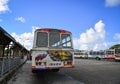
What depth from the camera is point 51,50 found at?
15.3 m

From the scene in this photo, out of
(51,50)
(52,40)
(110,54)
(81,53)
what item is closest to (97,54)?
(110,54)

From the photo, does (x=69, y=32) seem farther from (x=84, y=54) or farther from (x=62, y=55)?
(x=84, y=54)

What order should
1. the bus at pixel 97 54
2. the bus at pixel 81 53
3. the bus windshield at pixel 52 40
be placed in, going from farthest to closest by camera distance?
the bus at pixel 81 53, the bus at pixel 97 54, the bus windshield at pixel 52 40

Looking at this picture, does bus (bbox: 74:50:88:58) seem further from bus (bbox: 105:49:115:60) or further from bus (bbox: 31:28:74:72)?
bus (bbox: 31:28:74:72)

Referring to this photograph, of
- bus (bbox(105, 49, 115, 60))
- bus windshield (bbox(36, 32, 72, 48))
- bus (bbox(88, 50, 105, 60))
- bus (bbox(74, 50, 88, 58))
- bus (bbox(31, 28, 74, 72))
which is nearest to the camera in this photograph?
bus (bbox(31, 28, 74, 72))

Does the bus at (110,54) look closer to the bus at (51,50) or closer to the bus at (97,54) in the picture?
the bus at (97,54)

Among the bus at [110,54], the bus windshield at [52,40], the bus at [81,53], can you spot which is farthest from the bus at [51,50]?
the bus at [81,53]

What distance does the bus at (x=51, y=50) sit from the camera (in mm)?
15062

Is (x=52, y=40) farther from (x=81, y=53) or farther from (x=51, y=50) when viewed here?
(x=81, y=53)

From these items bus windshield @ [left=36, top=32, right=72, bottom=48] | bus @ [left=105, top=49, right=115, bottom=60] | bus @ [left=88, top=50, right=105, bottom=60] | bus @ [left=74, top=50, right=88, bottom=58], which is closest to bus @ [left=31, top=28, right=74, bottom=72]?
bus windshield @ [left=36, top=32, right=72, bottom=48]

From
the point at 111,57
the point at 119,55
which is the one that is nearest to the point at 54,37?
the point at 119,55

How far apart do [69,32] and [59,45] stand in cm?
143

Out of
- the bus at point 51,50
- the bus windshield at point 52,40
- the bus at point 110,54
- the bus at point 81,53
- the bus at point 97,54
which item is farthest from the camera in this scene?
the bus at point 81,53

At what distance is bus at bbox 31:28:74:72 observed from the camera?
15062 millimetres
